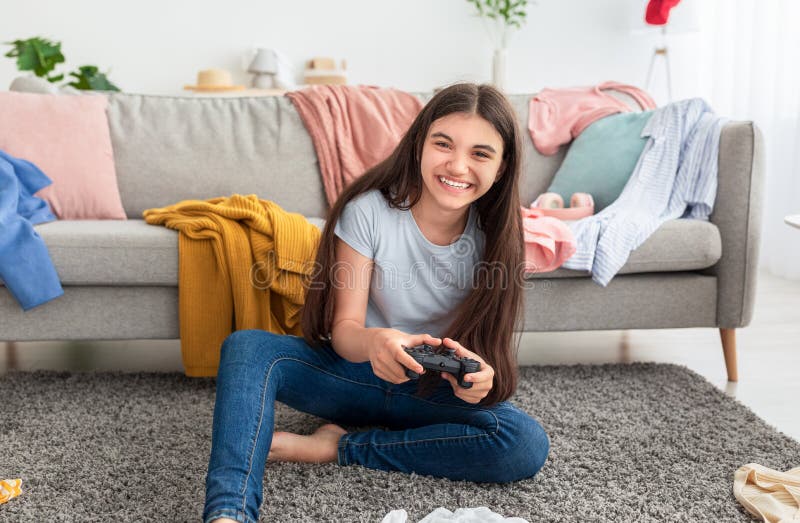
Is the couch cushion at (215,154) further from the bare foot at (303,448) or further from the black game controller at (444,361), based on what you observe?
the black game controller at (444,361)

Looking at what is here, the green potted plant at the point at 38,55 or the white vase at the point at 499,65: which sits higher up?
the green potted plant at the point at 38,55

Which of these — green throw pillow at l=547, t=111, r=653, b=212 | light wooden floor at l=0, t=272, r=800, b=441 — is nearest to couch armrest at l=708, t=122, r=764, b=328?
light wooden floor at l=0, t=272, r=800, b=441

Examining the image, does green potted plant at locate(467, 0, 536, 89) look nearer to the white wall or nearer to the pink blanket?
the white wall

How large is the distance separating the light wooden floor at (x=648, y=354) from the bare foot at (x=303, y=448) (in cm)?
80

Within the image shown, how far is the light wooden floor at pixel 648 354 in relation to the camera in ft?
6.54

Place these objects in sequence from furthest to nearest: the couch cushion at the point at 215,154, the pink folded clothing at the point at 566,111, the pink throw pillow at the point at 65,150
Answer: the pink folded clothing at the point at 566,111, the couch cushion at the point at 215,154, the pink throw pillow at the point at 65,150

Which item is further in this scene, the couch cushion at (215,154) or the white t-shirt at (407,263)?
the couch cushion at (215,154)

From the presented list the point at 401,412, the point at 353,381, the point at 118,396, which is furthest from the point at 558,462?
the point at 118,396

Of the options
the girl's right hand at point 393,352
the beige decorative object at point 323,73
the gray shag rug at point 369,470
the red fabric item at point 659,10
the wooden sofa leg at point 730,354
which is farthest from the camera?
the beige decorative object at point 323,73

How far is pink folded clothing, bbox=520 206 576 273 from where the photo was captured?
1.87 metres

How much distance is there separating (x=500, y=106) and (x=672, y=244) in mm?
881

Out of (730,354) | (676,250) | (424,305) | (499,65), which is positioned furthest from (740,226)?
(499,65)

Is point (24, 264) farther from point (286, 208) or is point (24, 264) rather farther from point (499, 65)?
point (499, 65)

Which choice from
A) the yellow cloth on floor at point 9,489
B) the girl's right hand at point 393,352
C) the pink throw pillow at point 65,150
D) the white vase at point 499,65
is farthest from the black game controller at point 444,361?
the white vase at point 499,65
